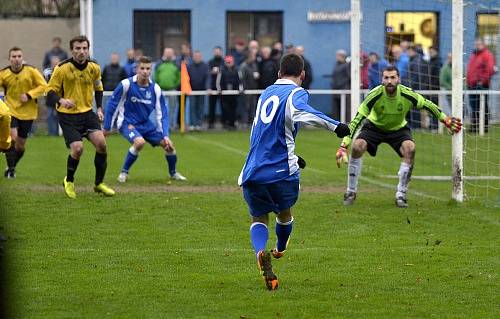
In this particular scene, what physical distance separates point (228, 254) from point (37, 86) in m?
7.93

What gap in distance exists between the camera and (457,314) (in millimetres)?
7902

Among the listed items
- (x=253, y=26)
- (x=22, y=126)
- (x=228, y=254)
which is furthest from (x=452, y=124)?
(x=253, y=26)

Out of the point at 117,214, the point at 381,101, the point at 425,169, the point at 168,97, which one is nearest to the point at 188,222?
the point at 117,214

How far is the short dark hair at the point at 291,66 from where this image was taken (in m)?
9.23

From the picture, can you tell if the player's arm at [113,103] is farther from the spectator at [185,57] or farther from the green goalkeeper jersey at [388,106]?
the spectator at [185,57]

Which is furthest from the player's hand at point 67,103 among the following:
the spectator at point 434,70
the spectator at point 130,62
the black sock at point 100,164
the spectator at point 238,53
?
the spectator at point 238,53

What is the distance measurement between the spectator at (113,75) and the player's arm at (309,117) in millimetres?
19955

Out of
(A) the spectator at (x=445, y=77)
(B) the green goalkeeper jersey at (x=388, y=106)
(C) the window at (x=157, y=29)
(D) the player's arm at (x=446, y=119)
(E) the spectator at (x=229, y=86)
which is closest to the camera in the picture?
(D) the player's arm at (x=446, y=119)

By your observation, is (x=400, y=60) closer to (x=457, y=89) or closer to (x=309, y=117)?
(x=457, y=89)

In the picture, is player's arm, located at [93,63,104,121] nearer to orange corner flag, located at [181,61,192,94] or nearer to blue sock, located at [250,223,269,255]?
blue sock, located at [250,223,269,255]

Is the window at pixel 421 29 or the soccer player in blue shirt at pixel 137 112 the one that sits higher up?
the window at pixel 421 29

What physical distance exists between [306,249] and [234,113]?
A: 19.7 m

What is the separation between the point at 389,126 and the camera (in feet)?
46.7

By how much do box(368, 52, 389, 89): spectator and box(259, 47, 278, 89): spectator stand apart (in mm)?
4038
